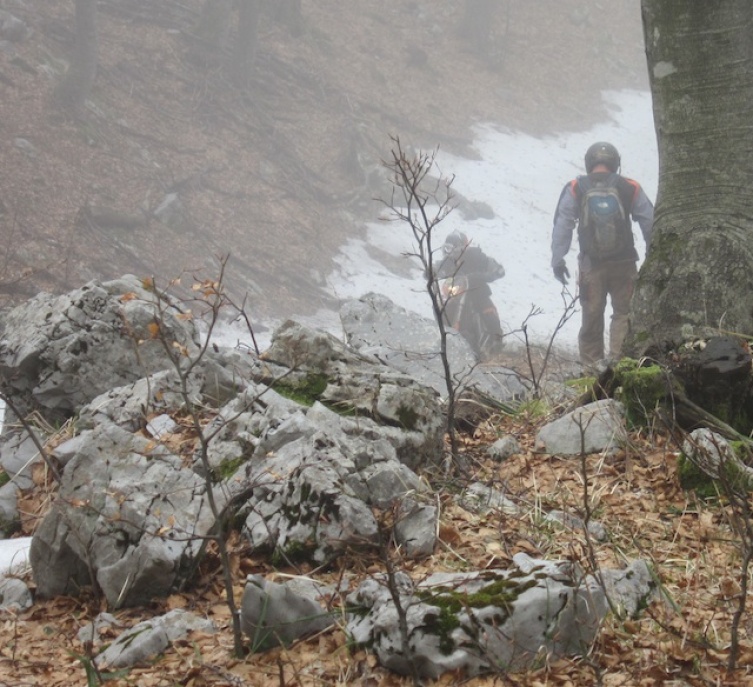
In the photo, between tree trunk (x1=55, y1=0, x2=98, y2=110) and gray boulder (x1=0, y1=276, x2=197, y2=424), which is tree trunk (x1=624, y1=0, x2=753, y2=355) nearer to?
gray boulder (x1=0, y1=276, x2=197, y2=424)

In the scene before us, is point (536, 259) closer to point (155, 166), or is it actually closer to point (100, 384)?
point (155, 166)

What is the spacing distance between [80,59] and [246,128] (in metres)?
3.99

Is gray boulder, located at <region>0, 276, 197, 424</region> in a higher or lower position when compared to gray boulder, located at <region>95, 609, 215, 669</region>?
higher

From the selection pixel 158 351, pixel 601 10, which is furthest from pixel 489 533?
pixel 601 10

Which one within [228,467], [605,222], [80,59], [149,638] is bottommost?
[149,638]

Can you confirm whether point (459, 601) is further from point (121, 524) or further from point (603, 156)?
point (603, 156)

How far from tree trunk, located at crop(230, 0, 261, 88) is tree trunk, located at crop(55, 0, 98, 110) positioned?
4.21 m

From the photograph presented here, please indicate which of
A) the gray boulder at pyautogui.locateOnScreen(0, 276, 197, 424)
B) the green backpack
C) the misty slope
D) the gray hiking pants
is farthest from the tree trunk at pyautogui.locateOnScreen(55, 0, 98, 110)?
the gray boulder at pyautogui.locateOnScreen(0, 276, 197, 424)

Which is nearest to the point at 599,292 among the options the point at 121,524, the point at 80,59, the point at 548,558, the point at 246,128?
the point at 548,558

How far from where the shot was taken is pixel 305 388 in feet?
14.1

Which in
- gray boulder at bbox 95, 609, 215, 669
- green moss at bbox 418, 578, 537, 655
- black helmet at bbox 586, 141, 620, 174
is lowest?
gray boulder at bbox 95, 609, 215, 669

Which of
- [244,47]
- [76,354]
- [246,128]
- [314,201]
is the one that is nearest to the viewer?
[76,354]

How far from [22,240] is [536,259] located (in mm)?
10562

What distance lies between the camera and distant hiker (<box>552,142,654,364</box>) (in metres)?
9.03
